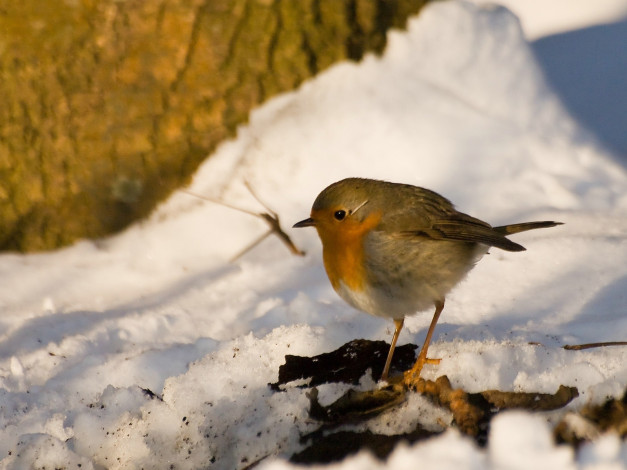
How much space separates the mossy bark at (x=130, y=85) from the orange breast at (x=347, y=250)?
6.49 feet

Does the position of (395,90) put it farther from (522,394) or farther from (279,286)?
(522,394)

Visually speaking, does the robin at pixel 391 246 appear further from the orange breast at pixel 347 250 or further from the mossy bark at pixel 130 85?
the mossy bark at pixel 130 85

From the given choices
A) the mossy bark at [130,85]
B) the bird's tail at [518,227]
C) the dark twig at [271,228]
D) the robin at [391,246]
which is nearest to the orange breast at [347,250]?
the robin at [391,246]

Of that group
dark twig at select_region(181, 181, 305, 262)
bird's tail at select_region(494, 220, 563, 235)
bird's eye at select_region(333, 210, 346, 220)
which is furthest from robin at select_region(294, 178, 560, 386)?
dark twig at select_region(181, 181, 305, 262)

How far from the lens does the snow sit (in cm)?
218

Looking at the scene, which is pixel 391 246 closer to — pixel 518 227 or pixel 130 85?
pixel 518 227

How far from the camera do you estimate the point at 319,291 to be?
3.68 meters

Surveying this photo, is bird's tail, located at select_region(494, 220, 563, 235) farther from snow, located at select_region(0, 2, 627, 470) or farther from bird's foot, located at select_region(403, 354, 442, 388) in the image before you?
bird's foot, located at select_region(403, 354, 442, 388)

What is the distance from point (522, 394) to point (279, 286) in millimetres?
1934

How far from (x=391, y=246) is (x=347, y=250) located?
159 mm

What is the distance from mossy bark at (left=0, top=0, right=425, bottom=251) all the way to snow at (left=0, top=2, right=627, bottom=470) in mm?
133

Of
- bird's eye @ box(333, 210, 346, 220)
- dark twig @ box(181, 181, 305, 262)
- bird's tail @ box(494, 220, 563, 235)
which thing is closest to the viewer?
bird's eye @ box(333, 210, 346, 220)

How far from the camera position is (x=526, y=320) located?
3.21 metres

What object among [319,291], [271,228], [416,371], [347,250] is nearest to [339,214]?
[347,250]
